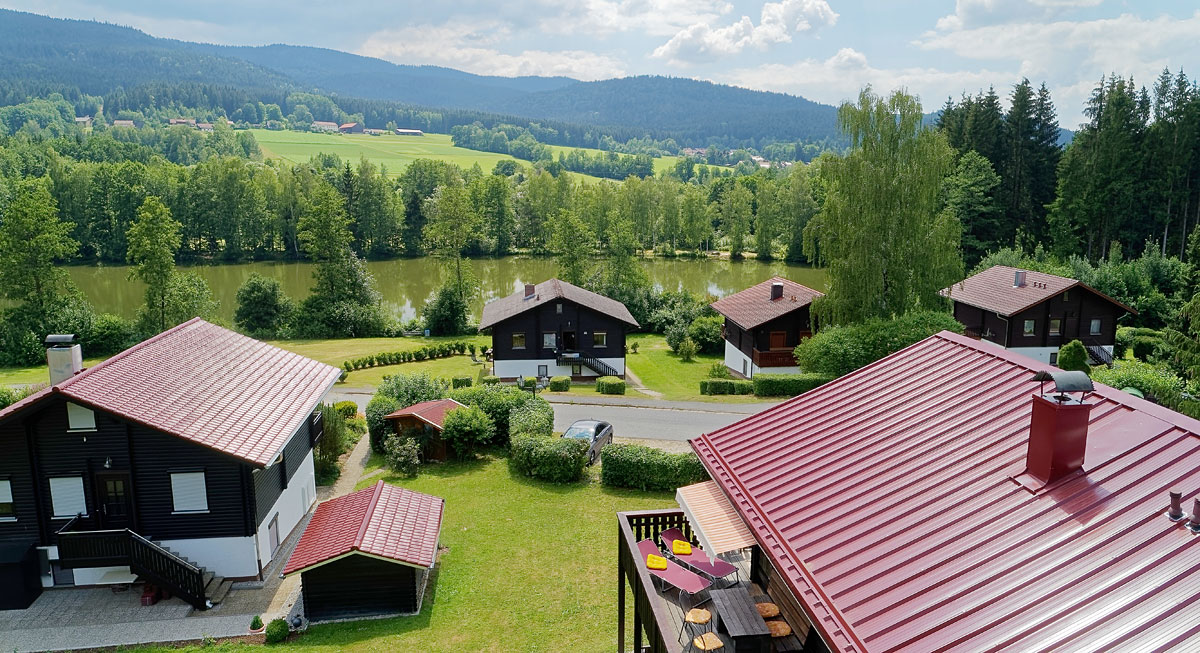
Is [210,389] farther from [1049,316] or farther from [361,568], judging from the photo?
[1049,316]

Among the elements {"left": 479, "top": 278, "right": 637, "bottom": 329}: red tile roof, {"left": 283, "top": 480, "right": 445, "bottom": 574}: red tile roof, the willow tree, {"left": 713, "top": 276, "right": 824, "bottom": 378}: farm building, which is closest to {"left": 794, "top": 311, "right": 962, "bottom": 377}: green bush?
the willow tree

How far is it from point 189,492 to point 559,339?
25.9m

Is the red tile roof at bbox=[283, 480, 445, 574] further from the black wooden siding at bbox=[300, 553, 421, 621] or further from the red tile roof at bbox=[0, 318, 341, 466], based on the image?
the red tile roof at bbox=[0, 318, 341, 466]

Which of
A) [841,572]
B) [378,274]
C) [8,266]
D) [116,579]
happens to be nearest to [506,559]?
[116,579]

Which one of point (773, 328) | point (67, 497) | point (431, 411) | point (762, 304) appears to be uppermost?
point (67, 497)

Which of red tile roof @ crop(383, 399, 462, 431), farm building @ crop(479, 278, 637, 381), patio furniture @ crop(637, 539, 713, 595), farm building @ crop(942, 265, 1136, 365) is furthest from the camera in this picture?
farm building @ crop(479, 278, 637, 381)

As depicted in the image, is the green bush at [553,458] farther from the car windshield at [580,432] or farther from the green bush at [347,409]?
the green bush at [347,409]

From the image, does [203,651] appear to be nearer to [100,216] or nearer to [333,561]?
[333,561]

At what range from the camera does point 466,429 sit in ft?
82.8

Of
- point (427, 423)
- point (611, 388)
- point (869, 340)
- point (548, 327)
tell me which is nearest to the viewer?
point (427, 423)

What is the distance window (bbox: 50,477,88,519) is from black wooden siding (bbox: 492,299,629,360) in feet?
82.8

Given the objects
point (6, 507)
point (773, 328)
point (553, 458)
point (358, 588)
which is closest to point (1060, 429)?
point (358, 588)

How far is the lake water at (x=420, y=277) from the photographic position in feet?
233

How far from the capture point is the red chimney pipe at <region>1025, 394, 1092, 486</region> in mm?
7926
